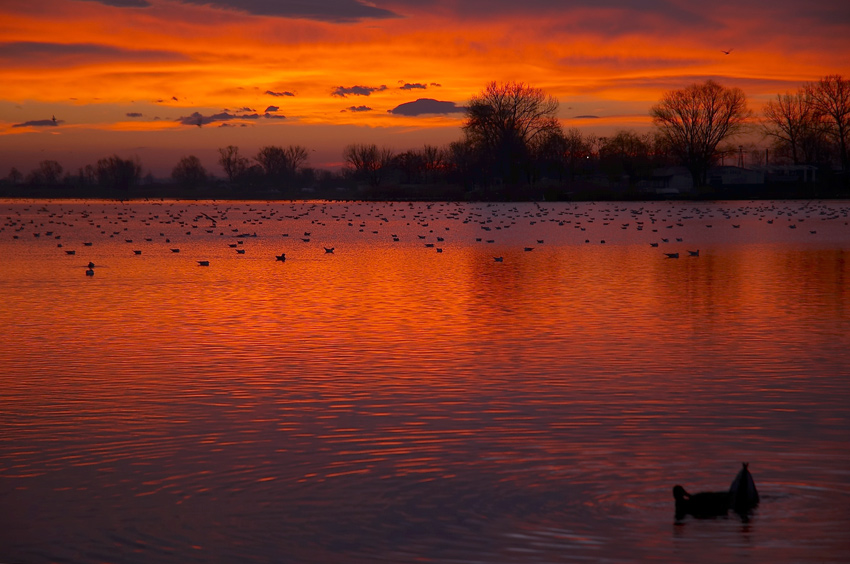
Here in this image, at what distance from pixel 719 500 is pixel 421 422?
3.92 m

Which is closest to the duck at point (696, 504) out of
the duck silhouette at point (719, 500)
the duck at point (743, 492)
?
the duck silhouette at point (719, 500)

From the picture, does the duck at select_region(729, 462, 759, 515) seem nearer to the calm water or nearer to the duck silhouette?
the duck silhouette

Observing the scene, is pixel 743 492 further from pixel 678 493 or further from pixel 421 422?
pixel 421 422

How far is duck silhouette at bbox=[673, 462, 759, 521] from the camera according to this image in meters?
8.20

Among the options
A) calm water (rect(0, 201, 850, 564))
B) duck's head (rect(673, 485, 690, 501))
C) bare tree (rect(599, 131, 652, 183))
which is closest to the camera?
calm water (rect(0, 201, 850, 564))

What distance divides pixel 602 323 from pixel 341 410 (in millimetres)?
8333

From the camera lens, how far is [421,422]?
11359 millimetres

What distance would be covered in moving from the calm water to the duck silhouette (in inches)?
4.4

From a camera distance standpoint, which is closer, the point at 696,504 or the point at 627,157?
the point at 696,504

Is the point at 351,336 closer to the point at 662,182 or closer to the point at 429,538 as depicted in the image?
the point at 429,538

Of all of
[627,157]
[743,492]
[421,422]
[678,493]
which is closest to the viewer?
[678,493]

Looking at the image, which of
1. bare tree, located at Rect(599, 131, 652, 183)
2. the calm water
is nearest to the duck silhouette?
the calm water

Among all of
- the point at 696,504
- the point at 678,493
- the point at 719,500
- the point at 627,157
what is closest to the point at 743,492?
the point at 719,500

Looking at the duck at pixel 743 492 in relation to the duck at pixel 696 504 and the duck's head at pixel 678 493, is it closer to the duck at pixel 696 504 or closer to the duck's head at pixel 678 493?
the duck at pixel 696 504
